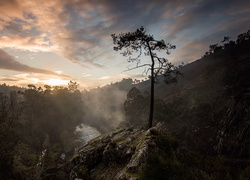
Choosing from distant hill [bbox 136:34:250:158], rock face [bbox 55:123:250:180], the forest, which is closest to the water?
the forest

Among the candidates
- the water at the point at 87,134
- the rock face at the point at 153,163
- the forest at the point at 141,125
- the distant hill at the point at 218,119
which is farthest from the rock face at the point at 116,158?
the water at the point at 87,134

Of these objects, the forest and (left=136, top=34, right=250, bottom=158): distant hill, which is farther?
(left=136, top=34, right=250, bottom=158): distant hill

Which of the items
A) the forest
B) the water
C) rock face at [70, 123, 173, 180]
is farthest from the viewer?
the water

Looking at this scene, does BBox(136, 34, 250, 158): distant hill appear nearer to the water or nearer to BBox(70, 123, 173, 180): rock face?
BBox(70, 123, 173, 180): rock face

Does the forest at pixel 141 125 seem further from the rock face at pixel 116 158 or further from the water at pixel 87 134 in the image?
the water at pixel 87 134

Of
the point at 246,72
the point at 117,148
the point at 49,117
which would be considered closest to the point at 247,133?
the point at 246,72

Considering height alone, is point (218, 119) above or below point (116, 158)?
below

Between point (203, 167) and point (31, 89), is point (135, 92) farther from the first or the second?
point (203, 167)

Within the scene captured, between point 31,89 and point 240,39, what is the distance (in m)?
98.9

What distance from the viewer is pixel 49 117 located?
48.9 meters

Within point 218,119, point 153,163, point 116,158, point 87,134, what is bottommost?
point 87,134

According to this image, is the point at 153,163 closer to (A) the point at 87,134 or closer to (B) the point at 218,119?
(B) the point at 218,119

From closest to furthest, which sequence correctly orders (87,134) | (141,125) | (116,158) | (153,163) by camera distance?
(153,163) → (116,158) → (141,125) → (87,134)

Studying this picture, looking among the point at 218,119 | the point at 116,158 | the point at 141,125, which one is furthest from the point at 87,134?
the point at 116,158
